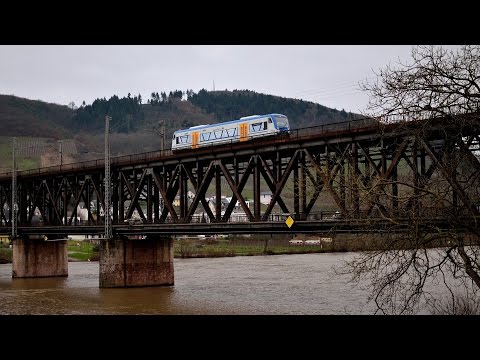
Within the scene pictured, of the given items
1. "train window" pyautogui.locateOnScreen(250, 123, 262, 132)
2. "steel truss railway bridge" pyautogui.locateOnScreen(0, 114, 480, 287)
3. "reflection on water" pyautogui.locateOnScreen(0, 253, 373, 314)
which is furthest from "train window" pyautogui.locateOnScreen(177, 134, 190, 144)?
"reflection on water" pyautogui.locateOnScreen(0, 253, 373, 314)

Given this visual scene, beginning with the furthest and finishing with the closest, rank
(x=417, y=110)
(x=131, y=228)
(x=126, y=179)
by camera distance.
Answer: (x=126, y=179), (x=131, y=228), (x=417, y=110)

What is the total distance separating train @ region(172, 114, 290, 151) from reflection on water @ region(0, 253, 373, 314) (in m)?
10.4

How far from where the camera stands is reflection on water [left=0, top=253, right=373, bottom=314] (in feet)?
111

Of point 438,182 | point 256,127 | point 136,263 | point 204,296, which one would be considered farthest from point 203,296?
point 438,182

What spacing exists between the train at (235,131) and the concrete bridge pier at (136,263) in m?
7.67

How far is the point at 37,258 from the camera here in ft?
205

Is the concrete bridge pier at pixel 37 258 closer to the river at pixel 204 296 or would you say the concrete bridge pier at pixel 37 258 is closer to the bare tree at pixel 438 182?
the river at pixel 204 296

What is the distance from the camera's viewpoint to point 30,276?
201 ft

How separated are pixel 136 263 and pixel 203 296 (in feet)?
29.8

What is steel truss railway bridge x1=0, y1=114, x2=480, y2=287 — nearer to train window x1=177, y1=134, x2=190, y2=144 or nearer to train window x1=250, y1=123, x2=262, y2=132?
train window x1=177, y1=134, x2=190, y2=144
